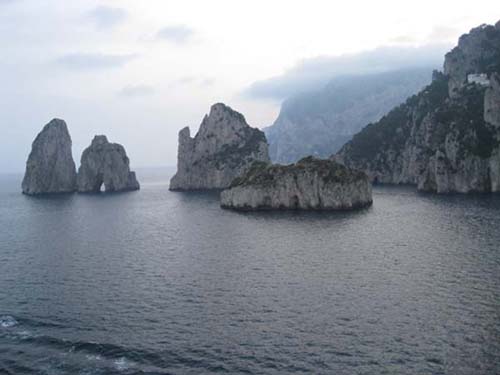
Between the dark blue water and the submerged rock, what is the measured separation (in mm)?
37842

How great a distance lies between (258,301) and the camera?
2736 inches

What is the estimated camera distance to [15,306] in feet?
229

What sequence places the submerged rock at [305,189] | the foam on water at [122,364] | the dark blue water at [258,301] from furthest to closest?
the submerged rock at [305,189], the dark blue water at [258,301], the foam on water at [122,364]

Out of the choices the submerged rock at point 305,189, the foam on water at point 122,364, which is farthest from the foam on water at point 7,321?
the submerged rock at point 305,189

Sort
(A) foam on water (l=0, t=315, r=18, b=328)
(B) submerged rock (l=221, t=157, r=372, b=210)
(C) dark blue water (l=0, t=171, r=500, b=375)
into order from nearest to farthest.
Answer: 1. (C) dark blue water (l=0, t=171, r=500, b=375)
2. (A) foam on water (l=0, t=315, r=18, b=328)
3. (B) submerged rock (l=221, t=157, r=372, b=210)

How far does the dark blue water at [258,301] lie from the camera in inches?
2016

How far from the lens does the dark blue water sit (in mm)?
51219

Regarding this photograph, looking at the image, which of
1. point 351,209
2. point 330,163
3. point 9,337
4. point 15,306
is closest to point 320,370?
point 9,337

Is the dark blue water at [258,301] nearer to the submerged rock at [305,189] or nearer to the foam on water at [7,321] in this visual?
the foam on water at [7,321]

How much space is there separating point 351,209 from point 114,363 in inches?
5020

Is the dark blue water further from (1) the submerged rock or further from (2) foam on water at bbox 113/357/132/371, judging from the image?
(1) the submerged rock

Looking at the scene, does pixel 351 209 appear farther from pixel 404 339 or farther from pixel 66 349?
pixel 66 349

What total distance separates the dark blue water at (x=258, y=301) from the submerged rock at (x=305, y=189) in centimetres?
3784

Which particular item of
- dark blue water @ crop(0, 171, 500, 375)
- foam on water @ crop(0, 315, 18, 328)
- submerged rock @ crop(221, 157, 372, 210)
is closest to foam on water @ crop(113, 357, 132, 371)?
dark blue water @ crop(0, 171, 500, 375)
